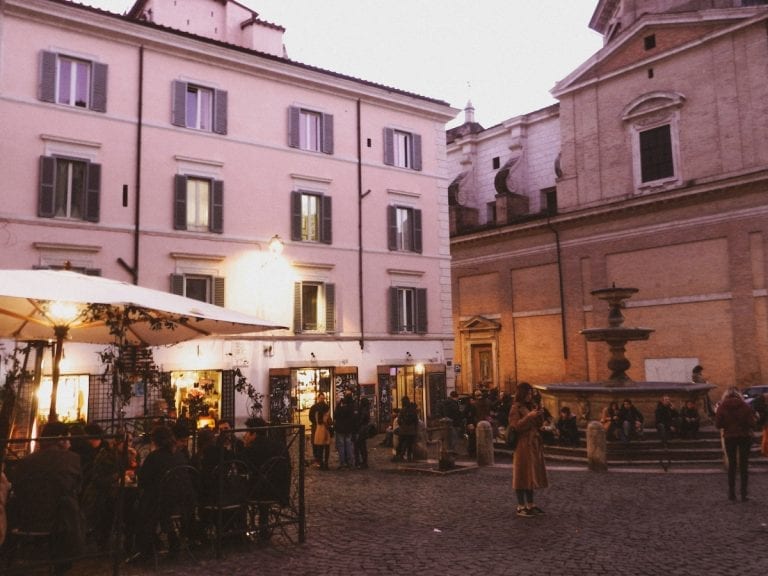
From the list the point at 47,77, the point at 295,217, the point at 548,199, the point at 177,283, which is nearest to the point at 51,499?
the point at 177,283

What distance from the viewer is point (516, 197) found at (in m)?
36.1

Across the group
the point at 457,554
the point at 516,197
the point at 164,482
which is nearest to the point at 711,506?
the point at 457,554

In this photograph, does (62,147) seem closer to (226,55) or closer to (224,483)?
(226,55)

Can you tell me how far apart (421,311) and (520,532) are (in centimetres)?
1766

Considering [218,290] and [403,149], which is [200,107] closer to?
[218,290]

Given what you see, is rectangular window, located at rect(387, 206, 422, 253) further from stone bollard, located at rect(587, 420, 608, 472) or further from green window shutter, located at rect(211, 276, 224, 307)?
stone bollard, located at rect(587, 420, 608, 472)

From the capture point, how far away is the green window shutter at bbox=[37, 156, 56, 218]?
62.3 feet

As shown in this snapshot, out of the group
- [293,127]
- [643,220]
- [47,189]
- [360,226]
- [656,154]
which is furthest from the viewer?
[656,154]

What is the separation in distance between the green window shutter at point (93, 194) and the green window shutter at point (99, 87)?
69.4 inches

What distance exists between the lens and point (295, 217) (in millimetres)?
23641

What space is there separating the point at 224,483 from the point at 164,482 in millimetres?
795

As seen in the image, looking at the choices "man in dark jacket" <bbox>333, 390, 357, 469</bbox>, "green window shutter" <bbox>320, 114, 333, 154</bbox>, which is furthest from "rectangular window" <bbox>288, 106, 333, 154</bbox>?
"man in dark jacket" <bbox>333, 390, 357, 469</bbox>

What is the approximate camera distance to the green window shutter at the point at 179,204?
69.6 feet

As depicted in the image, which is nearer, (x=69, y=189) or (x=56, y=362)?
(x=56, y=362)
